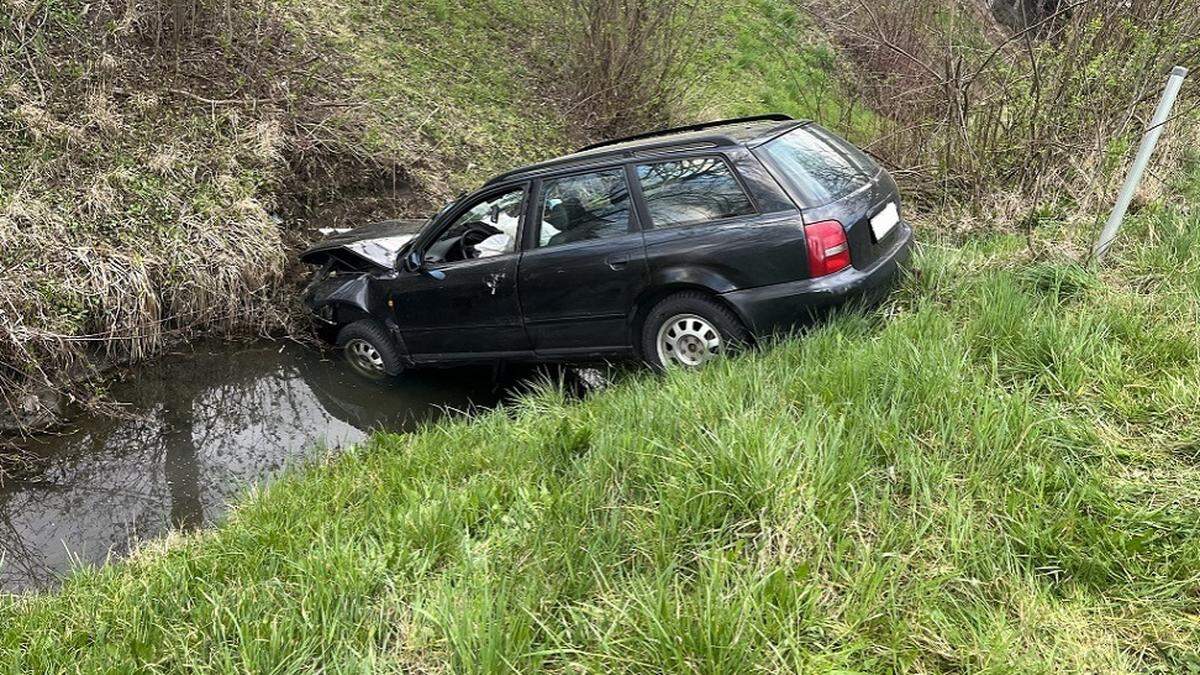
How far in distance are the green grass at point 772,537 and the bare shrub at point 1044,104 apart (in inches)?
117

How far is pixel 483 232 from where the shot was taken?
212 inches

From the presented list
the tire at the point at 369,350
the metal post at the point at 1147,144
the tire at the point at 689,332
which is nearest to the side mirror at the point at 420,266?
the tire at the point at 369,350

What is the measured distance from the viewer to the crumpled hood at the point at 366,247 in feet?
19.6

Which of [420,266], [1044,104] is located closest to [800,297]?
[420,266]

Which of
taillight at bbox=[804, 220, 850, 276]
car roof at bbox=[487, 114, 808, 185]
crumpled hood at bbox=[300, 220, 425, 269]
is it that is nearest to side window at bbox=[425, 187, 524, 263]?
car roof at bbox=[487, 114, 808, 185]

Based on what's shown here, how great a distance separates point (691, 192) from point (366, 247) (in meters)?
2.89

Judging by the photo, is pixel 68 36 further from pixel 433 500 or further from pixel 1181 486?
pixel 1181 486

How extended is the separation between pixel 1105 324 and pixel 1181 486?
1241mm

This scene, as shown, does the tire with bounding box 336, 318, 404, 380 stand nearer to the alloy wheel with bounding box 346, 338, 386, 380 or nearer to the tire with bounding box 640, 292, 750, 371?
the alloy wheel with bounding box 346, 338, 386, 380

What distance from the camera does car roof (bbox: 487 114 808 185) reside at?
4.61 m

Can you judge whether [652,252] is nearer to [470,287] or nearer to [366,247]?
[470,287]

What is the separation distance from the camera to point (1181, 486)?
257 centimetres

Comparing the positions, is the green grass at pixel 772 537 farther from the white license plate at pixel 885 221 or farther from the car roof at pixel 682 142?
the car roof at pixel 682 142

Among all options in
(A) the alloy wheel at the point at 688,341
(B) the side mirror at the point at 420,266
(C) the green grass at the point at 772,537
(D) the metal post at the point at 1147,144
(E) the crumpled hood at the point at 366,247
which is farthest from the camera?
(E) the crumpled hood at the point at 366,247
